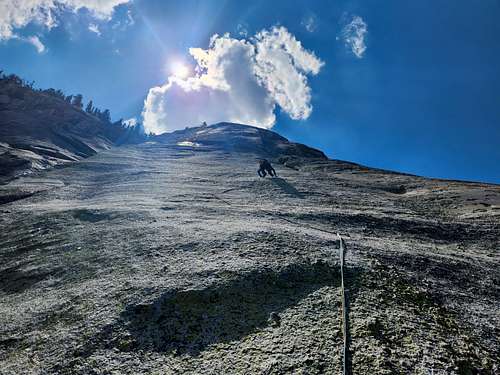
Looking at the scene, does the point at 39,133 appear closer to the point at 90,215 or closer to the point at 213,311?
the point at 90,215

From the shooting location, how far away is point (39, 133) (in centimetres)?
5900

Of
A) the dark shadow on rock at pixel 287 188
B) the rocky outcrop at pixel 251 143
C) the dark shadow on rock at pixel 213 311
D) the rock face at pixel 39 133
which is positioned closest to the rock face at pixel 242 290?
the dark shadow on rock at pixel 213 311

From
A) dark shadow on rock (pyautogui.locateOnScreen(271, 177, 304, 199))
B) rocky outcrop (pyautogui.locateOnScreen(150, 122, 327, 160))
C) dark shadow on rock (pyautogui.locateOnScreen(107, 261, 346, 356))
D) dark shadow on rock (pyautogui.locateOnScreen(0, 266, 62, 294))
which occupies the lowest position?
dark shadow on rock (pyautogui.locateOnScreen(0, 266, 62, 294))

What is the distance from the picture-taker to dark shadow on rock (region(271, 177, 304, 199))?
71.6 feet

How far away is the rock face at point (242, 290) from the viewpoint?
18.5 feet

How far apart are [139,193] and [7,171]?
57.0 feet

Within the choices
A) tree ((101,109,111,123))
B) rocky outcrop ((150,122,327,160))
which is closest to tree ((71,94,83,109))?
tree ((101,109,111,123))

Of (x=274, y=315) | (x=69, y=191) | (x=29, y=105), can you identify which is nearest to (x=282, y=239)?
(x=274, y=315)

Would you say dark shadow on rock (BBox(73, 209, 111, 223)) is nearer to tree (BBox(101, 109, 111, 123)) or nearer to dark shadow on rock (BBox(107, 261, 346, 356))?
dark shadow on rock (BBox(107, 261, 346, 356))

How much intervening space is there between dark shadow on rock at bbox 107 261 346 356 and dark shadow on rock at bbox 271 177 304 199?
13.3 meters

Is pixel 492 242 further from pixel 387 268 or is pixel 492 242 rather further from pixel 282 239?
pixel 282 239

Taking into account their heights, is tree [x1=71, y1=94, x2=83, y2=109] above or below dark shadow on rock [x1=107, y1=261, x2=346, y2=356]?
above

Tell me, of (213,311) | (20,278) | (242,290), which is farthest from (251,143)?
(213,311)

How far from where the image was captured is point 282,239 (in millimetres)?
10750
